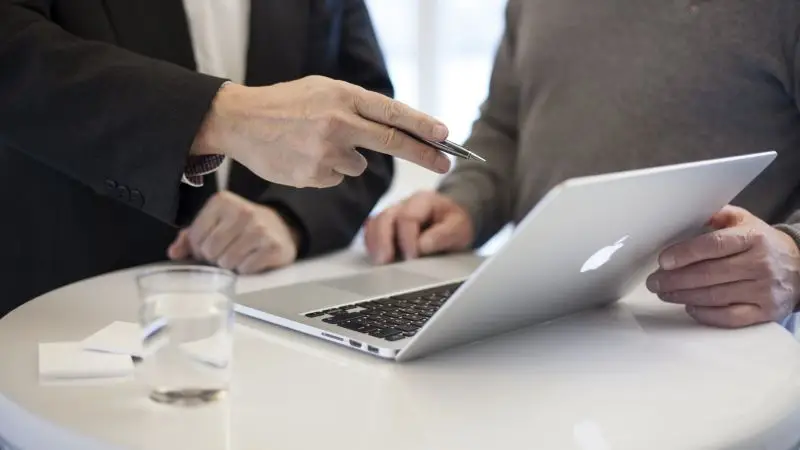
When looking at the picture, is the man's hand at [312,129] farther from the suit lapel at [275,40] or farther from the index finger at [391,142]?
the suit lapel at [275,40]

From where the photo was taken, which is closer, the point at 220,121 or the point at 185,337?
the point at 185,337

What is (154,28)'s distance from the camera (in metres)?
1.14

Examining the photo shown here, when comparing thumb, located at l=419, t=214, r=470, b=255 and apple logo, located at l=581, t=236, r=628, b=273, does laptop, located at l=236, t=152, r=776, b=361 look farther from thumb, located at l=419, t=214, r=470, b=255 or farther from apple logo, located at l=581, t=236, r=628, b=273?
thumb, located at l=419, t=214, r=470, b=255

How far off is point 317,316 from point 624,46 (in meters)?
0.70

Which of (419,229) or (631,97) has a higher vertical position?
(631,97)

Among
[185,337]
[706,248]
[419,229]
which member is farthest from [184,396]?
[419,229]

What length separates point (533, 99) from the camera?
1378mm

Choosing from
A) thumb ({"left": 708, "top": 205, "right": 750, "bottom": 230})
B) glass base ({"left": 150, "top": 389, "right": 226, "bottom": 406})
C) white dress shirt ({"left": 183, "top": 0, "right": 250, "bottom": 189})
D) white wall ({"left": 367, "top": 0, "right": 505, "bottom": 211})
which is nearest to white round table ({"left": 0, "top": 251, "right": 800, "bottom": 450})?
glass base ({"left": 150, "top": 389, "right": 226, "bottom": 406})

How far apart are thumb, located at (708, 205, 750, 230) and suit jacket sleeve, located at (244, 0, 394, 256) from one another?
0.51 metres

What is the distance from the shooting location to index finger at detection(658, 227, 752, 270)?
849 mm

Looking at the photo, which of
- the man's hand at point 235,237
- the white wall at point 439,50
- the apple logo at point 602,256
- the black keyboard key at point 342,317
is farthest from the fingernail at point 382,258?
the white wall at point 439,50

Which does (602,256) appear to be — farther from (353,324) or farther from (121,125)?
(121,125)

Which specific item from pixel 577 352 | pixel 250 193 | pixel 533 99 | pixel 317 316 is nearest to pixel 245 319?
pixel 317 316

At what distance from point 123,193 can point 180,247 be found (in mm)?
201
